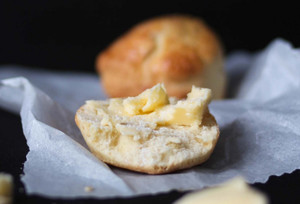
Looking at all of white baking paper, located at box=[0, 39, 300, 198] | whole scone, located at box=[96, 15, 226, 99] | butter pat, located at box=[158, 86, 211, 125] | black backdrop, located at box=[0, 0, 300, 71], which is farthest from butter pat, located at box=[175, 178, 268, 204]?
black backdrop, located at box=[0, 0, 300, 71]

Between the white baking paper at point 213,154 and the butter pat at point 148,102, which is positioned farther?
the butter pat at point 148,102

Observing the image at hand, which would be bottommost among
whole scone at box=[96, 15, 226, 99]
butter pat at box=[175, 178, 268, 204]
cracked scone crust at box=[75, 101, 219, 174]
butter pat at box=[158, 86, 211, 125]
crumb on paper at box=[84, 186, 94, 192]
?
crumb on paper at box=[84, 186, 94, 192]

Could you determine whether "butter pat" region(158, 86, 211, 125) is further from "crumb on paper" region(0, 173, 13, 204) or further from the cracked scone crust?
"crumb on paper" region(0, 173, 13, 204)

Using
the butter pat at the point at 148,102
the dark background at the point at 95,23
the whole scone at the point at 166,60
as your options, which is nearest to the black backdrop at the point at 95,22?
the dark background at the point at 95,23

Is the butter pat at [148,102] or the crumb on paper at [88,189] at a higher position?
the butter pat at [148,102]

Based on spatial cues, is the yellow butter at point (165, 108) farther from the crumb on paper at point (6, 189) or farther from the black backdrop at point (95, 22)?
the black backdrop at point (95, 22)

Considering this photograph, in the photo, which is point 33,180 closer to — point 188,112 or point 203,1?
point 188,112

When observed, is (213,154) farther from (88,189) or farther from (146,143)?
(88,189)

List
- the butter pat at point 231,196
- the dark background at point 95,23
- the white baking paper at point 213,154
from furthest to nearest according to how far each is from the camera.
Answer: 1. the dark background at point 95,23
2. the white baking paper at point 213,154
3. the butter pat at point 231,196
